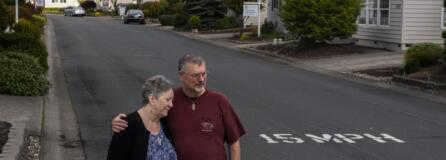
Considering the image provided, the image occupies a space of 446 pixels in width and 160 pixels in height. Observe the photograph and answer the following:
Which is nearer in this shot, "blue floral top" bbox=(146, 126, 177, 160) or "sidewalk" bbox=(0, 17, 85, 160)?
"blue floral top" bbox=(146, 126, 177, 160)

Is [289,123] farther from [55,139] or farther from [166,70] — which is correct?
[166,70]

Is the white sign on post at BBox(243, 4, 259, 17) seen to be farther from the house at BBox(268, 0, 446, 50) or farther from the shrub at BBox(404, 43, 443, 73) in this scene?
the shrub at BBox(404, 43, 443, 73)

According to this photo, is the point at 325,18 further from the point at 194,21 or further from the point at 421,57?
the point at 194,21

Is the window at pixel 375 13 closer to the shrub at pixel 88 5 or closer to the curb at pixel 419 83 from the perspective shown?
the curb at pixel 419 83

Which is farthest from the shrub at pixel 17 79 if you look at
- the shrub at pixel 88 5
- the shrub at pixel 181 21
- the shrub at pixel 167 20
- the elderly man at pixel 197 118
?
the shrub at pixel 88 5

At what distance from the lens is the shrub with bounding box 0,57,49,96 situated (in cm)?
1457

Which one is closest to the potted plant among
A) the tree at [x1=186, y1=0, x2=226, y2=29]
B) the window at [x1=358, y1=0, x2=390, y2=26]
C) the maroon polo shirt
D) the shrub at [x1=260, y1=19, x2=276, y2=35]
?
the tree at [x1=186, y1=0, x2=226, y2=29]

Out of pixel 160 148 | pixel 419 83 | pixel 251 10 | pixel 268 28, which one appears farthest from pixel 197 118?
pixel 268 28

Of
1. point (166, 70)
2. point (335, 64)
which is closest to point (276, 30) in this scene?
point (335, 64)

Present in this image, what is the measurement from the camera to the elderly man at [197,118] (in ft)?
15.7

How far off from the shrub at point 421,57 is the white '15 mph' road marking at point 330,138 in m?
9.46

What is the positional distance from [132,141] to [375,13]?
26.6 meters

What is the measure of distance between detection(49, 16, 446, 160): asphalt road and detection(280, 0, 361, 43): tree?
3325mm

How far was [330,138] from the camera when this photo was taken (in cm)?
1100
